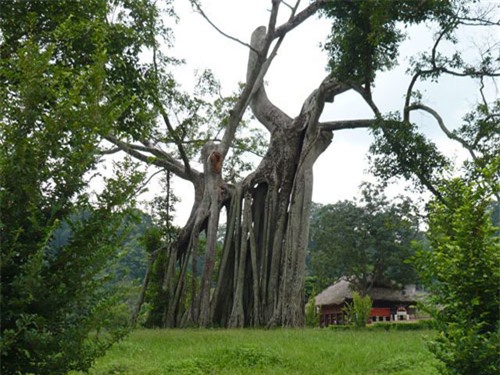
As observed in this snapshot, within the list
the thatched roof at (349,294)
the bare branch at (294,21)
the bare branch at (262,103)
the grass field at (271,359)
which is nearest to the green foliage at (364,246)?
the thatched roof at (349,294)

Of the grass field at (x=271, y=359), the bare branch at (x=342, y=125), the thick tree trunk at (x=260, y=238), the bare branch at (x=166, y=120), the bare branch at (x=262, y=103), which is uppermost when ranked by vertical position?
the bare branch at (x=262, y=103)

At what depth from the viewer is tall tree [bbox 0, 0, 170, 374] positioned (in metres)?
2.48

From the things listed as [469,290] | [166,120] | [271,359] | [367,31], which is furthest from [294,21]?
[469,290]

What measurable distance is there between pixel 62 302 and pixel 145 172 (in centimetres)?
77

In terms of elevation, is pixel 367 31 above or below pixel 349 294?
above

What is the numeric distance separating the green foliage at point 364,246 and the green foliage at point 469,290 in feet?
72.5

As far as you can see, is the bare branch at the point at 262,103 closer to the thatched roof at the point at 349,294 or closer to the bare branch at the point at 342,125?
the bare branch at the point at 342,125

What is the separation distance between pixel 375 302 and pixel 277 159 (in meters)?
16.5

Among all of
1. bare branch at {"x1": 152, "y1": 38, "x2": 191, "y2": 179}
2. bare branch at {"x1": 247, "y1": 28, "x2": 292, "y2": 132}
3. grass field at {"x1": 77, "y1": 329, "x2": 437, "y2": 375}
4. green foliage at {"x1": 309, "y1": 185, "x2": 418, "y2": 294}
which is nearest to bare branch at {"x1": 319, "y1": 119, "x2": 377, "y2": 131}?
bare branch at {"x1": 247, "y1": 28, "x2": 292, "y2": 132}

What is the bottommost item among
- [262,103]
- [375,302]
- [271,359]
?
[271,359]

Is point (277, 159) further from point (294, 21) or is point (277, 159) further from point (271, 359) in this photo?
point (271, 359)

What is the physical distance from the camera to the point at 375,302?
2694 centimetres

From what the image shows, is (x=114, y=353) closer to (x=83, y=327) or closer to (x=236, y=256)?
(x=83, y=327)

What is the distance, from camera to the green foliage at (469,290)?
3.20 meters
